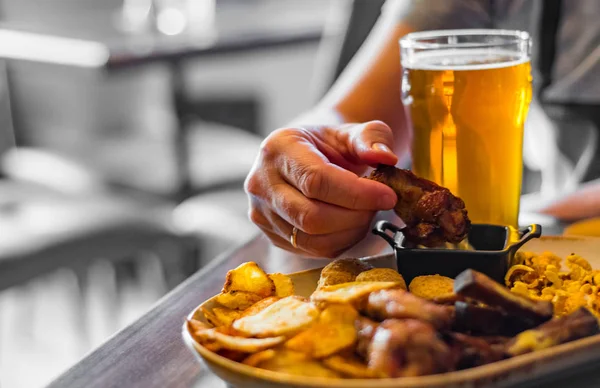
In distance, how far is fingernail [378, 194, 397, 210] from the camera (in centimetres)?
72

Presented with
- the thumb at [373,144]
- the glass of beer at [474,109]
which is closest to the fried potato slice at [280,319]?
the thumb at [373,144]

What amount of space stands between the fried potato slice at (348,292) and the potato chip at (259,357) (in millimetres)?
60

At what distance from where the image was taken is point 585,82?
54.7 inches

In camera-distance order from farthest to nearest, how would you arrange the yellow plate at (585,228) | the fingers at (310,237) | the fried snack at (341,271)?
1. the yellow plate at (585,228)
2. the fingers at (310,237)
3. the fried snack at (341,271)

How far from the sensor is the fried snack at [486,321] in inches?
21.1

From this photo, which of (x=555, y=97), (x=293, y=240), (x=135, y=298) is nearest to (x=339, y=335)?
(x=293, y=240)

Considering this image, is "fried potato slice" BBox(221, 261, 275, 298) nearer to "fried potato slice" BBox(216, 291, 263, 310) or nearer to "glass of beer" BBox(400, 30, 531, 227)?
"fried potato slice" BBox(216, 291, 263, 310)

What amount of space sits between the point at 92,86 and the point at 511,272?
3.97m

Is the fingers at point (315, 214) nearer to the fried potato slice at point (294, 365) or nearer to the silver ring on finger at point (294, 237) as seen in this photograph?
the silver ring on finger at point (294, 237)

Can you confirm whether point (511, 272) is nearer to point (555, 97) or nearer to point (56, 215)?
point (555, 97)

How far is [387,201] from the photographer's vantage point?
0.72 m

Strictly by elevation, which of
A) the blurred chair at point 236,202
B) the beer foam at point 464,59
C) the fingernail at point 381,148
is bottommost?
the blurred chair at point 236,202

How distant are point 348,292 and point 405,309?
6cm

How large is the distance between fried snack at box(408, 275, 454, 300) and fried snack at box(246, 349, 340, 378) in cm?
13
